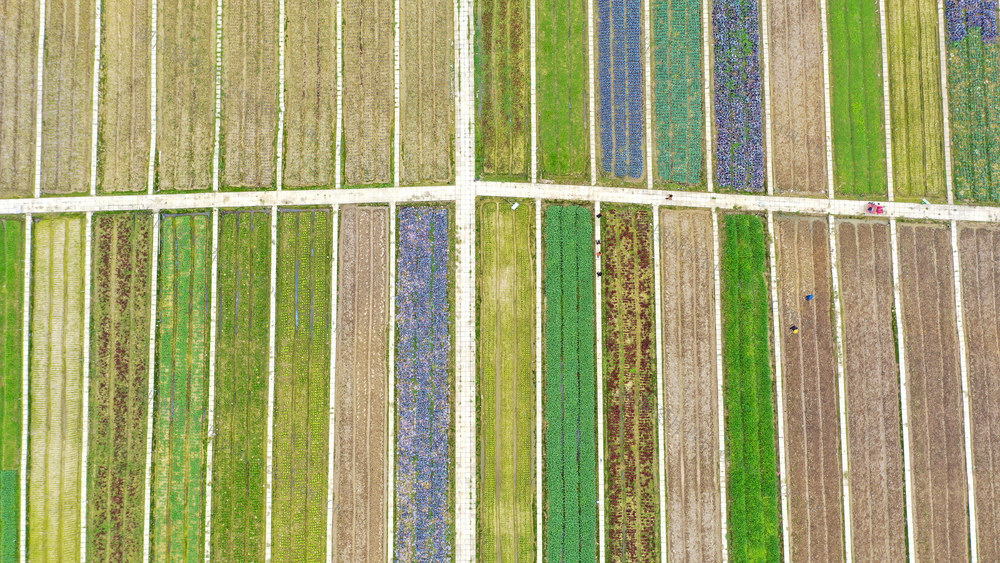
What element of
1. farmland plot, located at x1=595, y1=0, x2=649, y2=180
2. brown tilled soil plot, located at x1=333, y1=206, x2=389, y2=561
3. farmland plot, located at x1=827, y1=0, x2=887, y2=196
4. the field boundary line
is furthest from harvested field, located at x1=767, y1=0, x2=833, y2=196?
brown tilled soil plot, located at x1=333, y1=206, x2=389, y2=561

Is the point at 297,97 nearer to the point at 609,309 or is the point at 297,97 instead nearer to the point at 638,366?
the point at 609,309

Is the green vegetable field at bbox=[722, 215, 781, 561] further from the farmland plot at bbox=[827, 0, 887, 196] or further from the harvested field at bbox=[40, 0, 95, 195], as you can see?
the harvested field at bbox=[40, 0, 95, 195]

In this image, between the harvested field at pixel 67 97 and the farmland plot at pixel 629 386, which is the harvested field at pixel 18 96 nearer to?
the harvested field at pixel 67 97

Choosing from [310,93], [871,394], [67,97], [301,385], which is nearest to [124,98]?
[67,97]

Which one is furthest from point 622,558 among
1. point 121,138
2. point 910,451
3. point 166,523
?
point 121,138

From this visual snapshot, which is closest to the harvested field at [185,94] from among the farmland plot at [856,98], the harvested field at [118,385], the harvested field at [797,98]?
the harvested field at [118,385]
